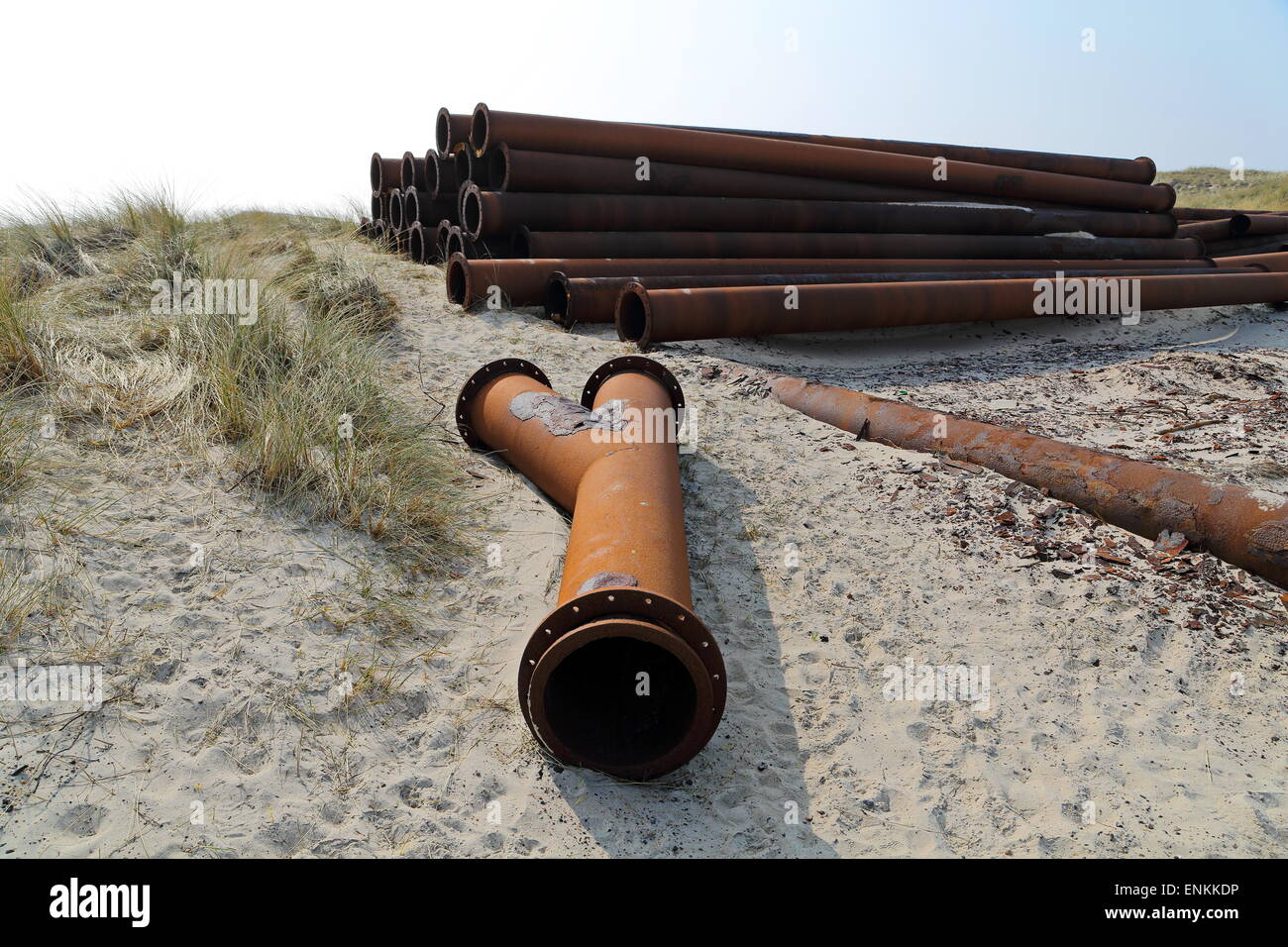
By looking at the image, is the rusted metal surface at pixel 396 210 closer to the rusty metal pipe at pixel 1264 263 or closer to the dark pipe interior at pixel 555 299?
the dark pipe interior at pixel 555 299

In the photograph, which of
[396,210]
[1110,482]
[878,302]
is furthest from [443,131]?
[1110,482]

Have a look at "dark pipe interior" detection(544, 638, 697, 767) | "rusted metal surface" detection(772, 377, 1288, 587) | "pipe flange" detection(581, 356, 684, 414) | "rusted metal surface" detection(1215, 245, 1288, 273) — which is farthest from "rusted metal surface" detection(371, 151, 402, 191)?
"rusted metal surface" detection(1215, 245, 1288, 273)

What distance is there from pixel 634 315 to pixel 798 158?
145 inches

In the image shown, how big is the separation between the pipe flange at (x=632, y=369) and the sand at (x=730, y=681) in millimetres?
409

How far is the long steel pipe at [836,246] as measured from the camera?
8.70 meters

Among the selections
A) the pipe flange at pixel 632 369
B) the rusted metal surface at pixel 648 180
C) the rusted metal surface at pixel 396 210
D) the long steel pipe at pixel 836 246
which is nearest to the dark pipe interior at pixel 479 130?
the rusted metal surface at pixel 648 180

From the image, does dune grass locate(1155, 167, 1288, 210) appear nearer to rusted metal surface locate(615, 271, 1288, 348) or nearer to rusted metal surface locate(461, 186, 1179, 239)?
rusted metal surface locate(461, 186, 1179, 239)

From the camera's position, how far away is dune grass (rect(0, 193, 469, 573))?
4.13 metres

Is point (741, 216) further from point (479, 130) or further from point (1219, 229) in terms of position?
point (1219, 229)

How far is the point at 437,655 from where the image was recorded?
3.46 metres

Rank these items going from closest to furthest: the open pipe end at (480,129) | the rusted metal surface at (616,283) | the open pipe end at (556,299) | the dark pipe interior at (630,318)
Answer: the dark pipe interior at (630,318) → the rusted metal surface at (616,283) → the open pipe end at (556,299) → the open pipe end at (480,129)

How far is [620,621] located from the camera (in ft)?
8.92

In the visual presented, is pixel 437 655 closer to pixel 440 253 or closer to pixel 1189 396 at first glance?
pixel 1189 396
